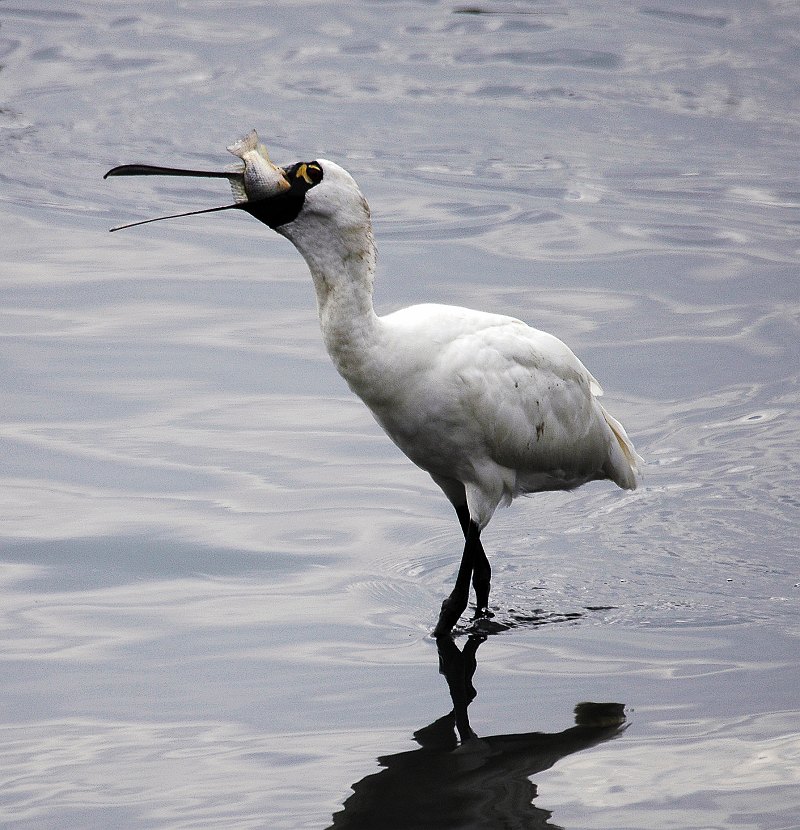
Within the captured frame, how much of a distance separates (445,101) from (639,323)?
6751mm

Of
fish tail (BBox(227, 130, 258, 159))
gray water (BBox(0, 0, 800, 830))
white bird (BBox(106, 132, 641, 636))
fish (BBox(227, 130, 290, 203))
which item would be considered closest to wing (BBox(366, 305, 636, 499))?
white bird (BBox(106, 132, 641, 636))

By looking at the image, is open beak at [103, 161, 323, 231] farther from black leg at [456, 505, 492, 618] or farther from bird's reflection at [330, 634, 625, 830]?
bird's reflection at [330, 634, 625, 830]

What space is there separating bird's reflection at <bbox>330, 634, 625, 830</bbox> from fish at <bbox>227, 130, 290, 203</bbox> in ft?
7.68

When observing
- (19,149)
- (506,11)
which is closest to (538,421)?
(19,149)

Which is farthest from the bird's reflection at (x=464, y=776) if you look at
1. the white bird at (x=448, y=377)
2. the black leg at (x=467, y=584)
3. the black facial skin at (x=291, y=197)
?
the black facial skin at (x=291, y=197)

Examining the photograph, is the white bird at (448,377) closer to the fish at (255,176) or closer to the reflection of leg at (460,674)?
the fish at (255,176)

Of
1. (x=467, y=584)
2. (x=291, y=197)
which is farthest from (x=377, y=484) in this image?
(x=291, y=197)

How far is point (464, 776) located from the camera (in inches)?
234

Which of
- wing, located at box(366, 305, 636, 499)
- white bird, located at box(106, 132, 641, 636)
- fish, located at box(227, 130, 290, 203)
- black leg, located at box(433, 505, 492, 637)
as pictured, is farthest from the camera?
black leg, located at box(433, 505, 492, 637)

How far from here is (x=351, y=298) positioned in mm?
6539

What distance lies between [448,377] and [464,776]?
1796mm

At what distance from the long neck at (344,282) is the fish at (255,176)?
240 millimetres

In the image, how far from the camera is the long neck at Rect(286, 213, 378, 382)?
646 cm

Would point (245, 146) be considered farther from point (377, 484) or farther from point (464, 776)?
point (377, 484)
